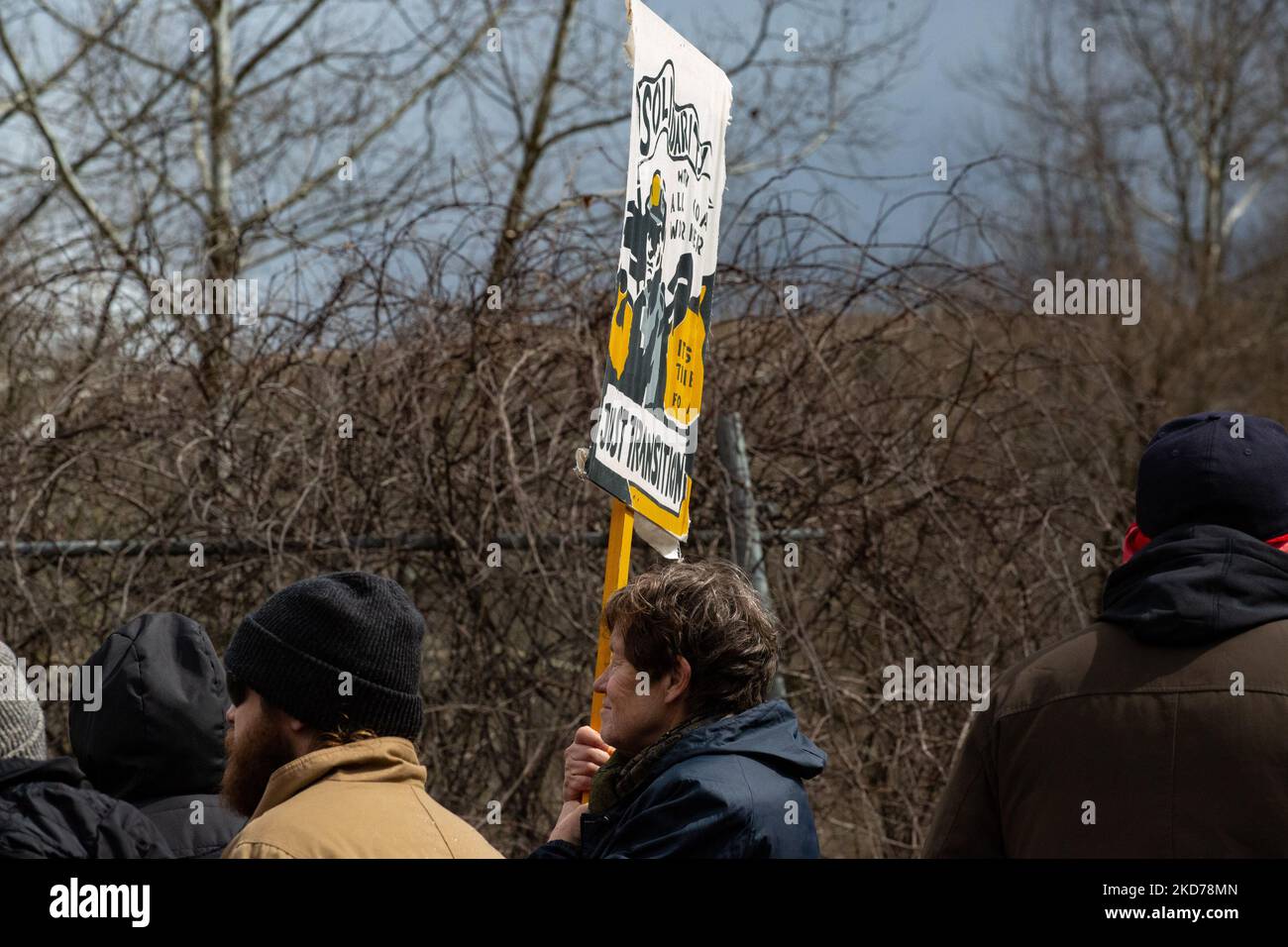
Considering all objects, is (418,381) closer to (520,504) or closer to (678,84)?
(520,504)

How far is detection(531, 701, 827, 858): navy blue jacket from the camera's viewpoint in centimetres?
222

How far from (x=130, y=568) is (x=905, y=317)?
10.0ft

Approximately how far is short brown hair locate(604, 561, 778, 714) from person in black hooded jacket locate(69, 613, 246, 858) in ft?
3.05

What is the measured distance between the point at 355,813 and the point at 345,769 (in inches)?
4.6

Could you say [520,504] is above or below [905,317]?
below

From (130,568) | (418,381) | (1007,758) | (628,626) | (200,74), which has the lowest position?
(1007,758)

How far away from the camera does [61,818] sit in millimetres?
2387

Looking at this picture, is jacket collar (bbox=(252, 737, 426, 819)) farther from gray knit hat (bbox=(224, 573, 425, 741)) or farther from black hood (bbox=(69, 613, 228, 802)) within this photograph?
black hood (bbox=(69, 613, 228, 802))

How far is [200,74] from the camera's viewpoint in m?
Answer: 11.5

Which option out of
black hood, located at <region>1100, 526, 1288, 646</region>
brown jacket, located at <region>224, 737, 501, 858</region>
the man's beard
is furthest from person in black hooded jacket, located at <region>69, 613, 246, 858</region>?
black hood, located at <region>1100, 526, 1288, 646</region>

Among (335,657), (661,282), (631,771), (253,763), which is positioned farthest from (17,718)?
(661,282)

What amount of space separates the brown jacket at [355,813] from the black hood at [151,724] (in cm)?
74

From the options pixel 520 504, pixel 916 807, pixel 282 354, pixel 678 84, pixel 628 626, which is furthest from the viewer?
pixel 282 354

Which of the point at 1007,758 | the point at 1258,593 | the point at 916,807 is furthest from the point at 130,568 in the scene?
the point at 1258,593
